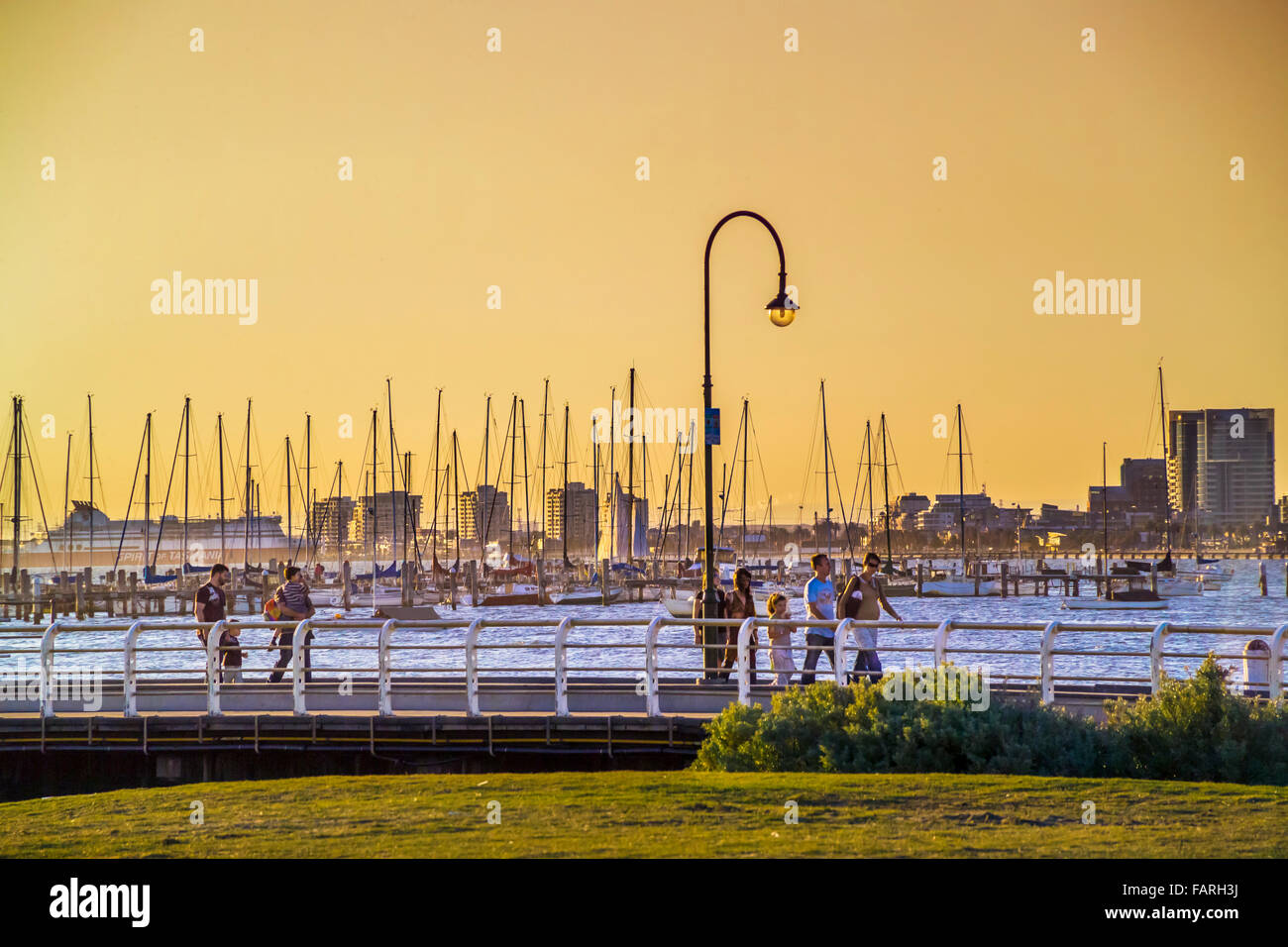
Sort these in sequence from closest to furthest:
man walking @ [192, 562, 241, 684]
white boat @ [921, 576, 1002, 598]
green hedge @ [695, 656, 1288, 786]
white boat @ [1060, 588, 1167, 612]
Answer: green hedge @ [695, 656, 1288, 786]
man walking @ [192, 562, 241, 684]
white boat @ [1060, 588, 1167, 612]
white boat @ [921, 576, 1002, 598]

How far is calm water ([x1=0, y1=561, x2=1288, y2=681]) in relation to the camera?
6631 centimetres

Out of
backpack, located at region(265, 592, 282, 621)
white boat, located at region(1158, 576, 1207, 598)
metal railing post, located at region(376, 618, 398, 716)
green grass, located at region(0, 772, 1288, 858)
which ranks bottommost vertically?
white boat, located at region(1158, 576, 1207, 598)

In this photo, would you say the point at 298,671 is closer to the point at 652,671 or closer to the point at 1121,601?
the point at 652,671

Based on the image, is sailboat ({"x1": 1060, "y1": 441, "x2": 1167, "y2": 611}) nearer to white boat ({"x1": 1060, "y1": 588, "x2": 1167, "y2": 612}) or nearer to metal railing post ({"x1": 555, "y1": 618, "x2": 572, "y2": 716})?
white boat ({"x1": 1060, "y1": 588, "x2": 1167, "y2": 612})

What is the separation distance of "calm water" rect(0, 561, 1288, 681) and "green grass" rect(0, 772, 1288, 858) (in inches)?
1391

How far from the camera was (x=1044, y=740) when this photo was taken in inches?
573

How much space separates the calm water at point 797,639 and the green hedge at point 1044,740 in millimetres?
34078

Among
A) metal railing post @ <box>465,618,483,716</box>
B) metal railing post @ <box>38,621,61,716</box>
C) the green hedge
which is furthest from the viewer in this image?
metal railing post @ <box>38,621,61,716</box>

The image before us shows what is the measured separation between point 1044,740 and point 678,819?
475cm

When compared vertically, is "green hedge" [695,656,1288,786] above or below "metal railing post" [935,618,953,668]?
below

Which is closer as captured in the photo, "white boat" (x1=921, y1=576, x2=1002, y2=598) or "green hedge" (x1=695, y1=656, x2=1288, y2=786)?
"green hedge" (x1=695, y1=656, x2=1288, y2=786)

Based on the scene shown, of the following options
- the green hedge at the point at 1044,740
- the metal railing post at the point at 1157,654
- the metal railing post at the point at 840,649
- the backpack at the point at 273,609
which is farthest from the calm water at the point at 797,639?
the green hedge at the point at 1044,740

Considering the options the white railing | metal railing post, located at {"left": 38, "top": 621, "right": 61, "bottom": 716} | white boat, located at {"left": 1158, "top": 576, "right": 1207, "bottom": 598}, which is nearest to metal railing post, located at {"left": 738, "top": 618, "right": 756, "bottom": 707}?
the white railing
